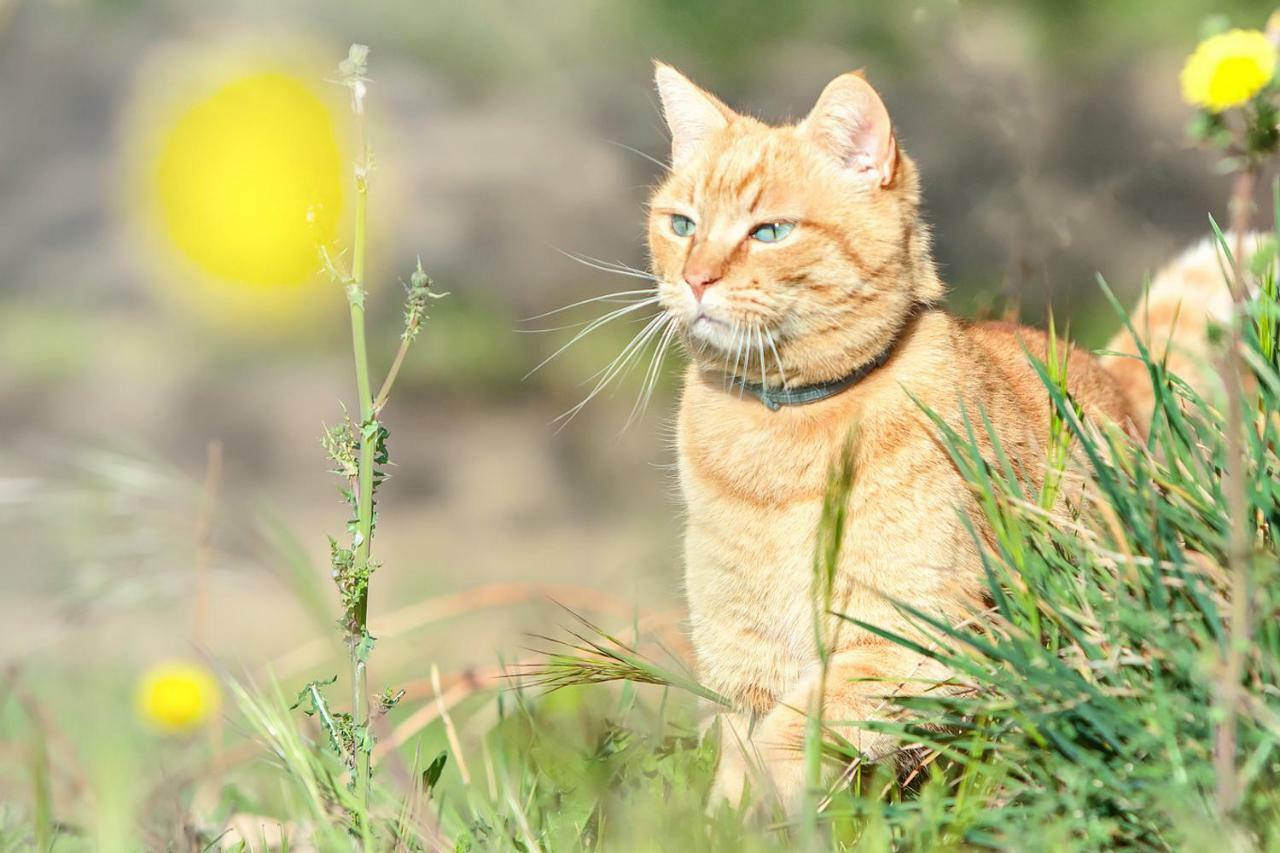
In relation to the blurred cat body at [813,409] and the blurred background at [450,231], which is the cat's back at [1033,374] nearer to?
the blurred cat body at [813,409]

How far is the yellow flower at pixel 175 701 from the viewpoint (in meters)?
1.40

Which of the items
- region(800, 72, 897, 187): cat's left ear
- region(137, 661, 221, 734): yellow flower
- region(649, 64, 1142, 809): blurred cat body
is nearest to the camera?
region(137, 661, 221, 734): yellow flower

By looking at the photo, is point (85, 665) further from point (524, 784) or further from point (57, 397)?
point (57, 397)

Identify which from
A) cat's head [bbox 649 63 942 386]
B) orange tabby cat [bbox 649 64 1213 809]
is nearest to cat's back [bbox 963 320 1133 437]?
orange tabby cat [bbox 649 64 1213 809]

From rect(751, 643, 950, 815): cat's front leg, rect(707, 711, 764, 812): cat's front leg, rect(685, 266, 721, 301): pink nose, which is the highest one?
rect(685, 266, 721, 301): pink nose

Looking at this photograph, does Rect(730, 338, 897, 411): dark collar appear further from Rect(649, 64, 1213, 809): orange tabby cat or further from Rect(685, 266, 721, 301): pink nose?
Rect(685, 266, 721, 301): pink nose

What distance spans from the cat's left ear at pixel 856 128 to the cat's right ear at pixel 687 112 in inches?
9.9

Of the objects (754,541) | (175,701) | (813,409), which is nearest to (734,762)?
(754,541)

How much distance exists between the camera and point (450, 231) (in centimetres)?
640

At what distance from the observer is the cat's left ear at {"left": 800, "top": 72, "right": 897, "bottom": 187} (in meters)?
2.17

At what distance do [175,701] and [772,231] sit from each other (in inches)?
48.9

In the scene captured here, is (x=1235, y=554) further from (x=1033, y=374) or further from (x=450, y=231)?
(x=450, y=231)

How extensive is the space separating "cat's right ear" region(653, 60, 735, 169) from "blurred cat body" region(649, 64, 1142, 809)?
132 mm

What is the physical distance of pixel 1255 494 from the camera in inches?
59.7
